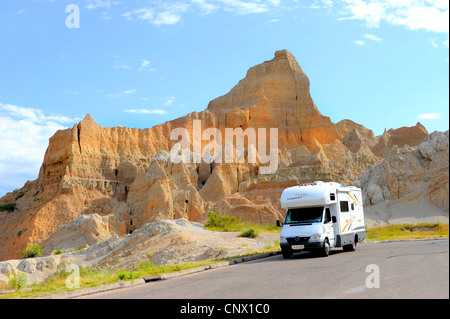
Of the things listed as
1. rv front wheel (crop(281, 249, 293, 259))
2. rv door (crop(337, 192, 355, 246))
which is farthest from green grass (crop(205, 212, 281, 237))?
rv front wheel (crop(281, 249, 293, 259))

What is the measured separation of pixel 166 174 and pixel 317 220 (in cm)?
6133

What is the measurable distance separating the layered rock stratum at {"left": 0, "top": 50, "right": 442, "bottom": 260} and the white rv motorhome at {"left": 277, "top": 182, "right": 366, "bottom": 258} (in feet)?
87.6

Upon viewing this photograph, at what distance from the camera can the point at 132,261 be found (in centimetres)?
2894

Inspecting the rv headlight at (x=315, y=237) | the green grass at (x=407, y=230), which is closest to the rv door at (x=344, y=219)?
the rv headlight at (x=315, y=237)

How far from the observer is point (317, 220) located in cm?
1884

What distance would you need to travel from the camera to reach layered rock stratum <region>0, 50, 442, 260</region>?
69812 millimetres

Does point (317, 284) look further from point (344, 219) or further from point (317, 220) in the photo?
point (344, 219)

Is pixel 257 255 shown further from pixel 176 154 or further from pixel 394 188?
pixel 176 154

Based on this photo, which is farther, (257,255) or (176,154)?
(176,154)

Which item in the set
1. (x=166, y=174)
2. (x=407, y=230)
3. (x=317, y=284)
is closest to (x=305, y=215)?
(x=317, y=284)

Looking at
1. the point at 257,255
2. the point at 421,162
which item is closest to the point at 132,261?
the point at 257,255
